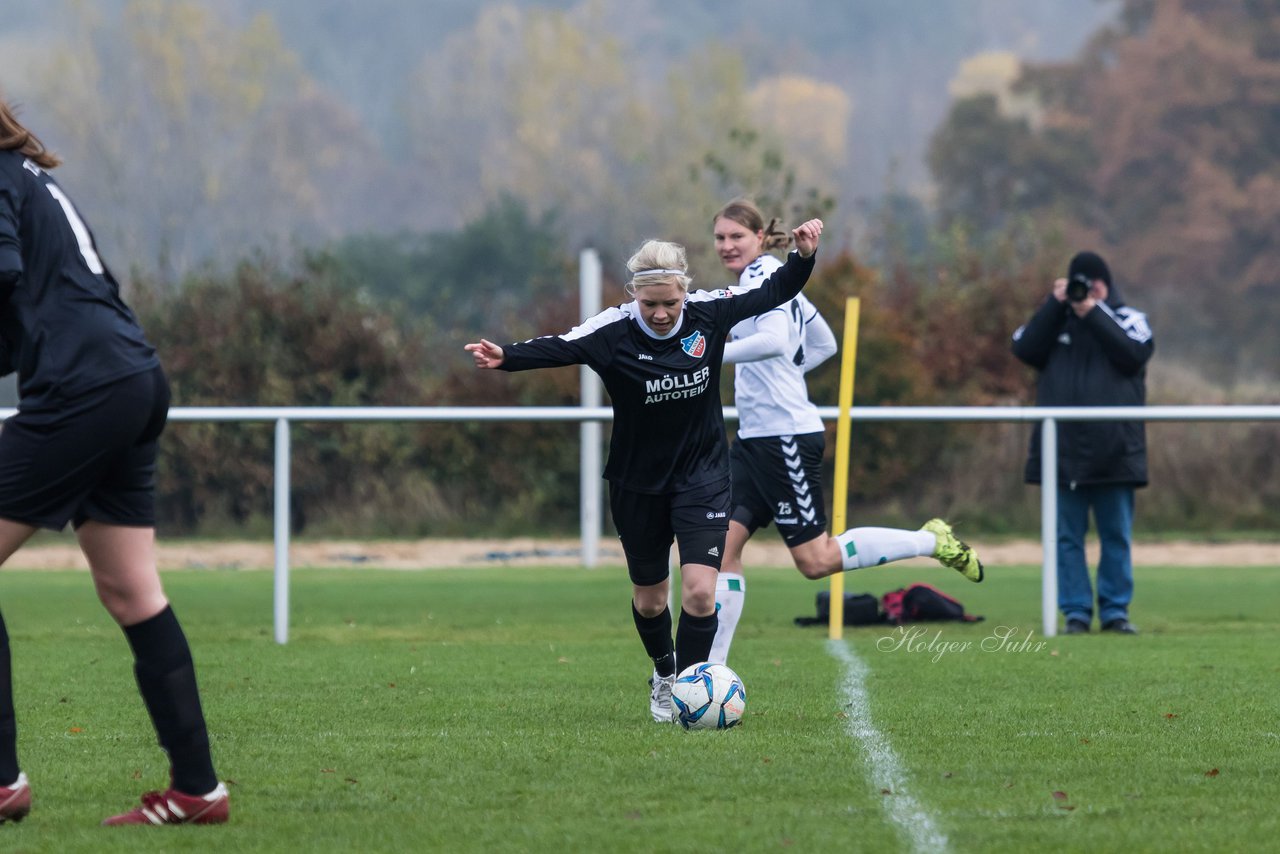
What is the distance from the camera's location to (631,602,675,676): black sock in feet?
22.7

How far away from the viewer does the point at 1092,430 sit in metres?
10.3

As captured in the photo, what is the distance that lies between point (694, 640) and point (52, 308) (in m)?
2.97

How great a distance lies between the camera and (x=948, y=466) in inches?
827

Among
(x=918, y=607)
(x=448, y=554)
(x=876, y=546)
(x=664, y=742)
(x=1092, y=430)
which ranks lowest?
(x=448, y=554)

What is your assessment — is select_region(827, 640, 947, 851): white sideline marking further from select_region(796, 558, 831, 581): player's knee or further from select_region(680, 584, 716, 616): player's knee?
select_region(680, 584, 716, 616): player's knee

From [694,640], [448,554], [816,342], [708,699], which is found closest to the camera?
[708,699]

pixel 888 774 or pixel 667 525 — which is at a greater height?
pixel 667 525

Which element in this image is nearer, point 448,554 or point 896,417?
point 896,417

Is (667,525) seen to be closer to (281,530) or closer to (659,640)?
(659,640)

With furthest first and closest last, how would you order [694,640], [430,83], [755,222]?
[430,83]
[755,222]
[694,640]

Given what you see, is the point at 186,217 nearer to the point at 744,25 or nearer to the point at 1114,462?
the point at 744,25

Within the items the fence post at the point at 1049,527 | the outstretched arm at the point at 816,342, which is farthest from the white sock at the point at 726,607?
the fence post at the point at 1049,527

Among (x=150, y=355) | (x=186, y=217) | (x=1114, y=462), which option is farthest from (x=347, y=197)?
(x=150, y=355)

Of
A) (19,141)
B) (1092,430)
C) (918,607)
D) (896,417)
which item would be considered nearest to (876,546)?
(896,417)
